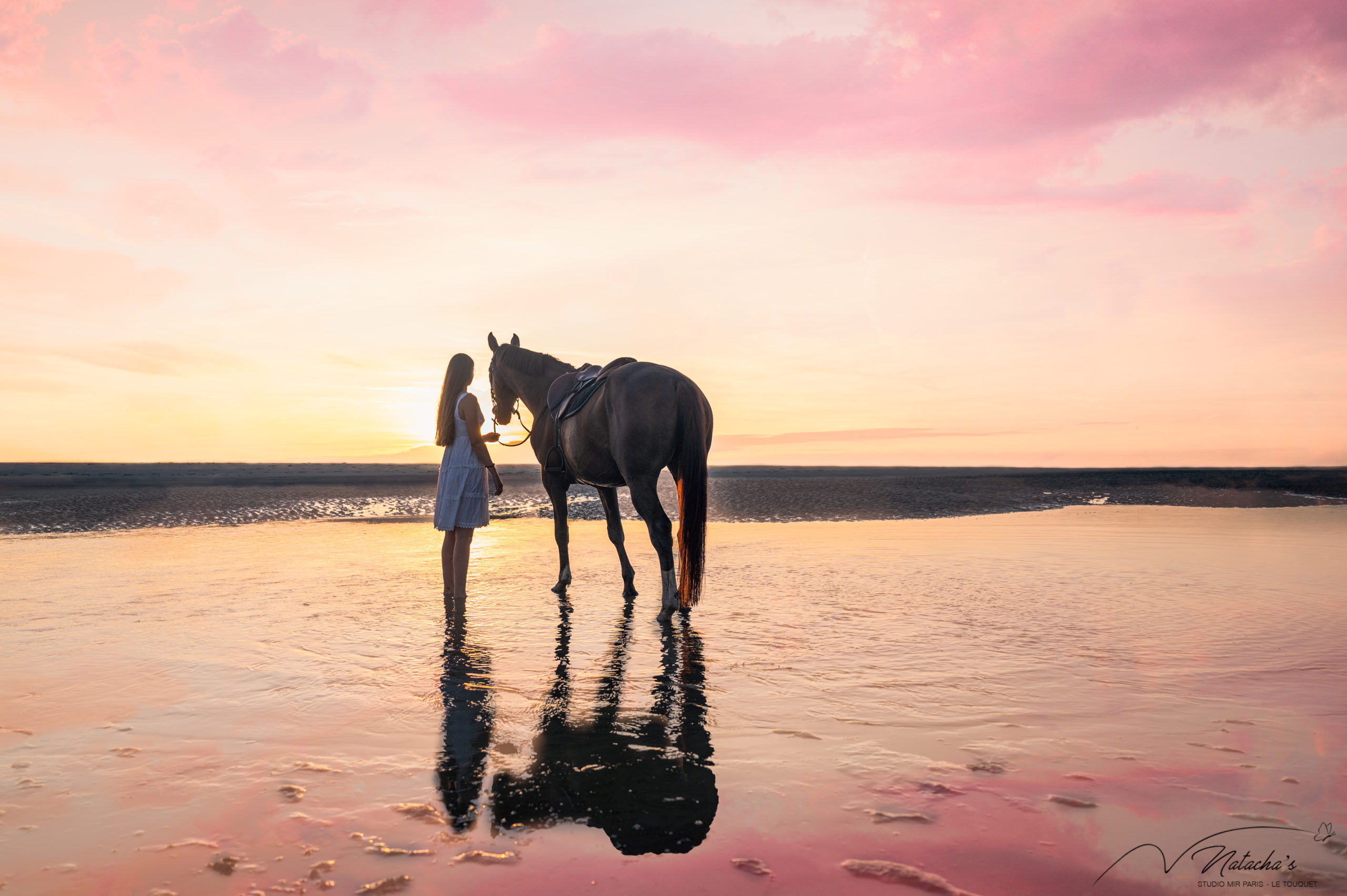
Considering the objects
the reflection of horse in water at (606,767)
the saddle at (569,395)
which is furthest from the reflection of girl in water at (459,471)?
the reflection of horse in water at (606,767)

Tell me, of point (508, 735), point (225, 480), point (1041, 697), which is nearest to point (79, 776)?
point (508, 735)

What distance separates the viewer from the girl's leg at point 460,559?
27.6ft

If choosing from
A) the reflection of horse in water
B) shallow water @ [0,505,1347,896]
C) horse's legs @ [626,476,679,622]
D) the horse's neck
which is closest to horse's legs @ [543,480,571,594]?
shallow water @ [0,505,1347,896]

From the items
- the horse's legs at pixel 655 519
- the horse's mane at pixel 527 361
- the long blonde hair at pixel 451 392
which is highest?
the horse's mane at pixel 527 361

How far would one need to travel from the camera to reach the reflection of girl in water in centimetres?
837

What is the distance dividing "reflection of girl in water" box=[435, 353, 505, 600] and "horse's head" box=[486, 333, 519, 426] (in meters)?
1.59

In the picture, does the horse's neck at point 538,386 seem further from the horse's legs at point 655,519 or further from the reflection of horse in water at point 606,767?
the reflection of horse in water at point 606,767

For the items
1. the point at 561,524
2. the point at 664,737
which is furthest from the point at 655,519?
the point at 664,737

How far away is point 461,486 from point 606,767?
5.17 meters

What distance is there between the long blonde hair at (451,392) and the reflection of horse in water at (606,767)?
3645mm

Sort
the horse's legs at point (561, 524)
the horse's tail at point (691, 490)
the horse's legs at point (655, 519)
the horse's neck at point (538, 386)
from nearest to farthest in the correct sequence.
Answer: the horse's tail at point (691, 490), the horse's legs at point (655, 519), the horse's legs at point (561, 524), the horse's neck at point (538, 386)

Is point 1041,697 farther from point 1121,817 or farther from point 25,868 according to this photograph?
point 25,868

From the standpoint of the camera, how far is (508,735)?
424cm

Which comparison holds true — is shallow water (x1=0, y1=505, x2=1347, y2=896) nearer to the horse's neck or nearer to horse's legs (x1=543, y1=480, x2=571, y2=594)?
horse's legs (x1=543, y1=480, x2=571, y2=594)
